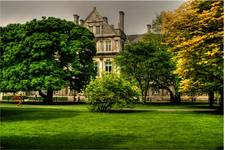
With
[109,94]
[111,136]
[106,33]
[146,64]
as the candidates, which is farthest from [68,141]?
[106,33]

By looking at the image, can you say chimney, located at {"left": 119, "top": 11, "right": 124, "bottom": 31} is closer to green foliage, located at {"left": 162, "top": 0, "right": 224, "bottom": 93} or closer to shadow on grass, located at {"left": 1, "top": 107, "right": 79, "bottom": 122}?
green foliage, located at {"left": 162, "top": 0, "right": 224, "bottom": 93}

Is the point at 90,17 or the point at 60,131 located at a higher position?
the point at 90,17

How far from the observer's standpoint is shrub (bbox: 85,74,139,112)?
3653 cm

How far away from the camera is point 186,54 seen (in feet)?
108

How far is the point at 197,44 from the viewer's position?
97.3 ft

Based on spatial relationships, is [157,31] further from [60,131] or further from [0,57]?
[60,131]

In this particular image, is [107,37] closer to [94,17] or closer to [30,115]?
[94,17]

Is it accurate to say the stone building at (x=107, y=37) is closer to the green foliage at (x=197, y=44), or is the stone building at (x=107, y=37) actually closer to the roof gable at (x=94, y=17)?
the roof gable at (x=94, y=17)

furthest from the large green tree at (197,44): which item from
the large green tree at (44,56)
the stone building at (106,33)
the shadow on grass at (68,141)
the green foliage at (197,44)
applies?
the stone building at (106,33)

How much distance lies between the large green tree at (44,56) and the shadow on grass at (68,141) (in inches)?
1332

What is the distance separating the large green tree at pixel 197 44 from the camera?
29.6m

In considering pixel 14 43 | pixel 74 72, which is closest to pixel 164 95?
pixel 74 72

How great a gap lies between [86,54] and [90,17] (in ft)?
68.0

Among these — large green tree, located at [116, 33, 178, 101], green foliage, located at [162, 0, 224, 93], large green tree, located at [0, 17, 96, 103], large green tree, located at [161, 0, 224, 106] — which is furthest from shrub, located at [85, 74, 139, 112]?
large green tree, located at [116, 33, 178, 101]
